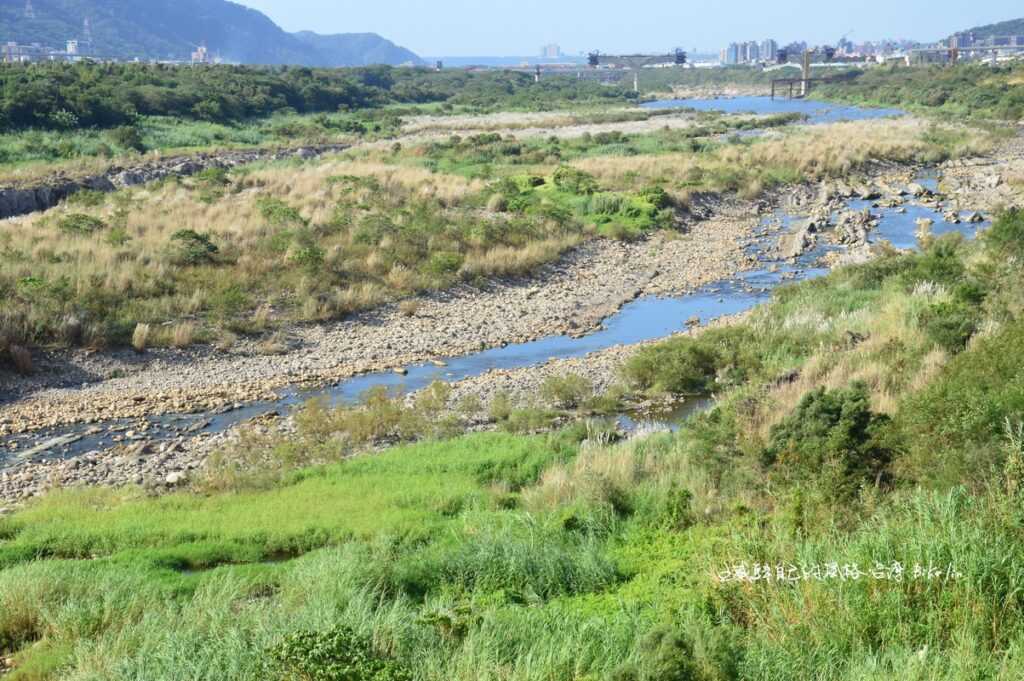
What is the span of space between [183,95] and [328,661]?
68798mm

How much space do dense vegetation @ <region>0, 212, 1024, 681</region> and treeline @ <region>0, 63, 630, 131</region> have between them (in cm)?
4753

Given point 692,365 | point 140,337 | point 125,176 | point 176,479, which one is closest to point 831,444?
point 692,365

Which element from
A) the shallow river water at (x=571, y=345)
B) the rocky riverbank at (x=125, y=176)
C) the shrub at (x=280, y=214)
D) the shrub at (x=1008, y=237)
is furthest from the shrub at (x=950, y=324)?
the rocky riverbank at (x=125, y=176)

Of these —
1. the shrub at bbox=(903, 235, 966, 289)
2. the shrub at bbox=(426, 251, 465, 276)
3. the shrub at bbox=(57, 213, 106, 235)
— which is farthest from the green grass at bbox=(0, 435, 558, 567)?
the shrub at bbox=(57, 213, 106, 235)

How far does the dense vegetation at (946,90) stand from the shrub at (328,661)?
7845 centimetres

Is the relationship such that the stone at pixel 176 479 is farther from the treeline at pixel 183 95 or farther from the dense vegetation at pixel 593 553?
the treeline at pixel 183 95

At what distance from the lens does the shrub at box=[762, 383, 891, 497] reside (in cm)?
930

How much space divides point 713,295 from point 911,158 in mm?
33256

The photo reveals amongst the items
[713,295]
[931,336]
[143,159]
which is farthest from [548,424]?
[143,159]

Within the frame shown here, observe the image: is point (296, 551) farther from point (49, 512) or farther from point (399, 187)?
point (399, 187)

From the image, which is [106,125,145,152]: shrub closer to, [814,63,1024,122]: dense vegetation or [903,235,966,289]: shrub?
[903,235,966,289]: shrub

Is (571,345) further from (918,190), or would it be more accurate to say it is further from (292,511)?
(918,190)

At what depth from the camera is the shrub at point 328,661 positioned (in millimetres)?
6023

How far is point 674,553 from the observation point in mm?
8898
